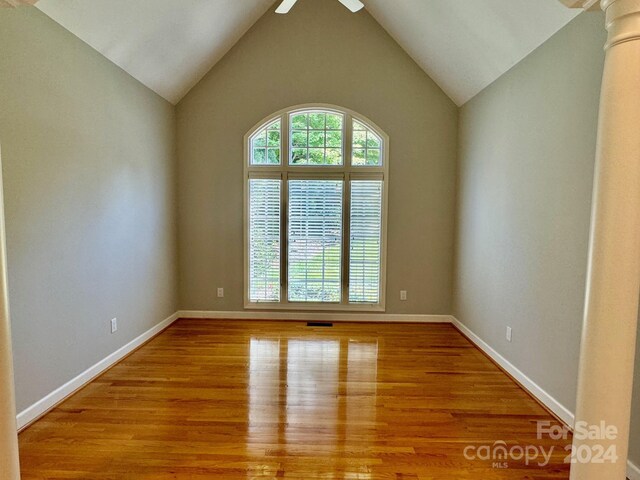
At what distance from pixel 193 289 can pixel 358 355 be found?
7.79ft

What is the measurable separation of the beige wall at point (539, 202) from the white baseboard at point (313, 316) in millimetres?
828

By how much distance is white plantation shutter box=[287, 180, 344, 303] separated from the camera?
15.0 feet

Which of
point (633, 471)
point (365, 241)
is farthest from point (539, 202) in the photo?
point (365, 241)

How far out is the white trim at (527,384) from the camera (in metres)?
A: 2.40

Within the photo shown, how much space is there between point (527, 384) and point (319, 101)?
3.69m

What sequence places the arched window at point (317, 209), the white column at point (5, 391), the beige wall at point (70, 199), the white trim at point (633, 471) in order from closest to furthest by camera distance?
the white column at point (5, 391) < the white trim at point (633, 471) < the beige wall at point (70, 199) < the arched window at point (317, 209)

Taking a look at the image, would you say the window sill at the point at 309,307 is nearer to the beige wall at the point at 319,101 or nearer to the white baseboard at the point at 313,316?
the white baseboard at the point at 313,316

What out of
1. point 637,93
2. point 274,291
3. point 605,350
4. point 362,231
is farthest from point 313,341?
point 637,93

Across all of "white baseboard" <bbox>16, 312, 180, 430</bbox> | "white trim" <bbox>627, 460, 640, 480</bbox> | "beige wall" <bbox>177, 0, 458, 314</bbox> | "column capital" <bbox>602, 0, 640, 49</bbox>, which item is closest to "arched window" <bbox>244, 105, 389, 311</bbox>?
"beige wall" <bbox>177, 0, 458, 314</bbox>

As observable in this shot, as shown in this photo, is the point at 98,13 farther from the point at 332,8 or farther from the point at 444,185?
the point at 444,185

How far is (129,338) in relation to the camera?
355cm

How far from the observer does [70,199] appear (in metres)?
2.72

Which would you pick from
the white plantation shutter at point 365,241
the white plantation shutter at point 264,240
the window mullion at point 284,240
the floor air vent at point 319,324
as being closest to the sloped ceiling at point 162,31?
the white plantation shutter at point 264,240

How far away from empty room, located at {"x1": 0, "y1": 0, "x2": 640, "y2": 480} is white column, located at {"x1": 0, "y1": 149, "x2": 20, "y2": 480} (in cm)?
1
